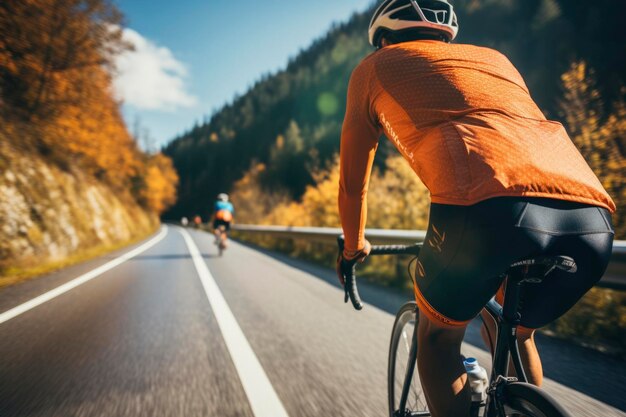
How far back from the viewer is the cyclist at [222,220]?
1285 cm

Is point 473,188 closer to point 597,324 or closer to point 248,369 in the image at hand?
point 248,369

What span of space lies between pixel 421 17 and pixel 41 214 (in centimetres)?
1377

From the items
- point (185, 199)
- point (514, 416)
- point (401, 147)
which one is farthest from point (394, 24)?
point (185, 199)

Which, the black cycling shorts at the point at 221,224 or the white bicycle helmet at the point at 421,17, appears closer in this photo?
the white bicycle helmet at the point at 421,17

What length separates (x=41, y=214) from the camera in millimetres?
12031

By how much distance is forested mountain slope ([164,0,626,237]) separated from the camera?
6898mm

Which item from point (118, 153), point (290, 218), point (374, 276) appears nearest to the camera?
point (374, 276)

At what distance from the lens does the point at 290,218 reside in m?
18.2

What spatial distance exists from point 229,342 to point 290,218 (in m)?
14.5

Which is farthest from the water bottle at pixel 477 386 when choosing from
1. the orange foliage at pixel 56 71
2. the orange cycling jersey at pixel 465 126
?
the orange foliage at pixel 56 71

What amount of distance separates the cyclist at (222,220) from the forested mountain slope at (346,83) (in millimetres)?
3755

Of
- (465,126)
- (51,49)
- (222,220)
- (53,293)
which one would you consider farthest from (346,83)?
(465,126)

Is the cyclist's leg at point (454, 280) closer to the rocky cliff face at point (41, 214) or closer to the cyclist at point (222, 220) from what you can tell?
the rocky cliff face at point (41, 214)

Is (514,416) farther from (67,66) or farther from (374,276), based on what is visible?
(67,66)
